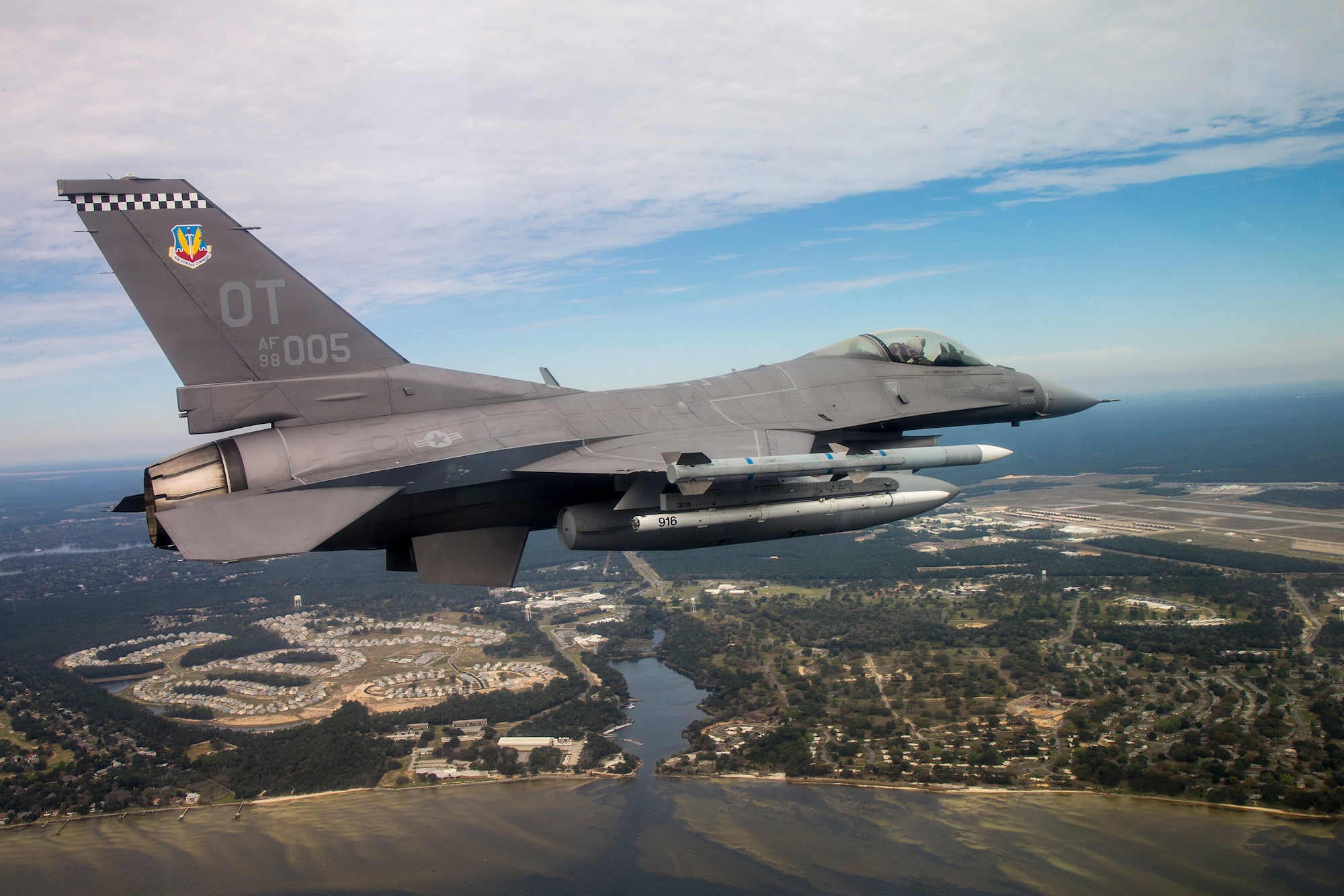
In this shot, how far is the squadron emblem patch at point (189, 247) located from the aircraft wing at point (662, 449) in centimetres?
423

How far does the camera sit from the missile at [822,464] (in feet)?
27.5

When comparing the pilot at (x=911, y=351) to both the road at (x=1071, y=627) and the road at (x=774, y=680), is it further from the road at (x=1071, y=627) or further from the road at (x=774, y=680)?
the road at (x=1071, y=627)

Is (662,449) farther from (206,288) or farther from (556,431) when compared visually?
(206,288)

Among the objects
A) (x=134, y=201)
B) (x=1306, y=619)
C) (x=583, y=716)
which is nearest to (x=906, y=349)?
(x=134, y=201)

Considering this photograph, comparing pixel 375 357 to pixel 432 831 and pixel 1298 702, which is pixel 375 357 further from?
pixel 1298 702

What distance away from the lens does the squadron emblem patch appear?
8227 millimetres

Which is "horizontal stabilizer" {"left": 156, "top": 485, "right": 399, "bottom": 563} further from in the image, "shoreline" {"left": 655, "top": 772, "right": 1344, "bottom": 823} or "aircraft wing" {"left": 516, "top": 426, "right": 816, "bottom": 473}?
"shoreline" {"left": 655, "top": 772, "right": 1344, "bottom": 823}

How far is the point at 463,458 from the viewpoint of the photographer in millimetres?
8484

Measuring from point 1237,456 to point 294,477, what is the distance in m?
89.8

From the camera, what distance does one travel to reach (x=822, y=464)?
8922 mm

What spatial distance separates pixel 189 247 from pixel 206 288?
0.48 m

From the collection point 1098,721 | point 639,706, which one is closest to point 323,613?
point 639,706

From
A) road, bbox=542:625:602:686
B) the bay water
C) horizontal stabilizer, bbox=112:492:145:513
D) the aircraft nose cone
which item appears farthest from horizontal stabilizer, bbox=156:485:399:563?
road, bbox=542:625:602:686

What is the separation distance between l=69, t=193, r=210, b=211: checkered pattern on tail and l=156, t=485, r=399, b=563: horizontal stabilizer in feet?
10.7
